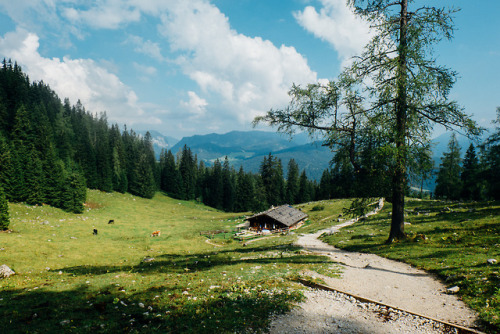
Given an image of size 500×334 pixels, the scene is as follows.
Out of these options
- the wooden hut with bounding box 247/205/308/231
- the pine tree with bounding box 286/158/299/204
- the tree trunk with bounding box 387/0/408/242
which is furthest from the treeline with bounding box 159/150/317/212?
the tree trunk with bounding box 387/0/408/242

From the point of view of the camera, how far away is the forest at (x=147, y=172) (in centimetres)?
1709

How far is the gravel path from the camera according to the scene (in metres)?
6.86

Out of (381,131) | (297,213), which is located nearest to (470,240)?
(381,131)

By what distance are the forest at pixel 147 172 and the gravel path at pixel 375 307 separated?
5.88m

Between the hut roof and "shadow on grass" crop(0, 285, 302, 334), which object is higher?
"shadow on grass" crop(0, 285, 302, 334)

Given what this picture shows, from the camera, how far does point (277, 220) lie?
2035 inches

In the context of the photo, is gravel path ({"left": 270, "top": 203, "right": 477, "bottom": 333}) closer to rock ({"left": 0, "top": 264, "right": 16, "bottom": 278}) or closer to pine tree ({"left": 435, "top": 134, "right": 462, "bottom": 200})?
rock ({"left": 0, "top": 264, "right": 16, "bottom": 278})

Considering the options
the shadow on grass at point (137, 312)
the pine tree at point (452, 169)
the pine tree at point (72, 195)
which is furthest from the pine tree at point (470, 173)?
the pine tree at point (72, 195)

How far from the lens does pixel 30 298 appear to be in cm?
939

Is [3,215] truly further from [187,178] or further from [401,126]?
[187,178]

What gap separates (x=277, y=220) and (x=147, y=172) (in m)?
73.3

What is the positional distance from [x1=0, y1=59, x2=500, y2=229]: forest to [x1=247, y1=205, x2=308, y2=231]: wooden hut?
→ 1085 centimetres

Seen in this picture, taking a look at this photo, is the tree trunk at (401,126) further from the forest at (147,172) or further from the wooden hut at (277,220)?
the wooden hut at (277,220)

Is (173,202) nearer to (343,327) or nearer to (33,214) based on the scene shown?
(33,214)
